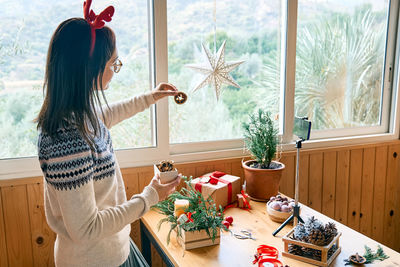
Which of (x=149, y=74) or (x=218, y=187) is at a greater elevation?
(x=149, y=74)

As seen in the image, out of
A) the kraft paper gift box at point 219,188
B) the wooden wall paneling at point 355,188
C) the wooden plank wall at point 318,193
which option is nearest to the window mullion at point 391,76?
the wooden plank wall at point 318,193

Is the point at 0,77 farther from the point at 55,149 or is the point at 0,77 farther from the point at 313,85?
the point at 313,85

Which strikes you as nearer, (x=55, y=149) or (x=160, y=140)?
(x=55, y=149)

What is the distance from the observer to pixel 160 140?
6.12 ft

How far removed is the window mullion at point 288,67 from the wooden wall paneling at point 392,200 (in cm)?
85

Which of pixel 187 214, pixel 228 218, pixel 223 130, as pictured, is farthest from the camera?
pixel 223 130

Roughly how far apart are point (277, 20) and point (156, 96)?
3.20 feet

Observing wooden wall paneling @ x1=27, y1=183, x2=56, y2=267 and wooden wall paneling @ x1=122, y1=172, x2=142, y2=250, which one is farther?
wooden wall paneling @ x1=122, y1=172, x2=142, y2=250

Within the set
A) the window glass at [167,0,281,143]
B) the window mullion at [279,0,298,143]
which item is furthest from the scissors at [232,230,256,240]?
the window mullion at [279,0,298,143]

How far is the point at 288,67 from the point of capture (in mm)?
2133

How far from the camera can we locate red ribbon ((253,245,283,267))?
1.25 m

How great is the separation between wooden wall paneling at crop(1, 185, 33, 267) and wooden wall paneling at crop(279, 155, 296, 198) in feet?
4.58


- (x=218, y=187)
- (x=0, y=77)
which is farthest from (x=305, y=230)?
(x=0, y=77)

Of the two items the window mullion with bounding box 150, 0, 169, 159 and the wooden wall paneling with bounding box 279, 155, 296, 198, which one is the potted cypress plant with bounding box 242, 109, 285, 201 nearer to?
the wooden wall paneling with bounding box 279, 155, 296, 198
